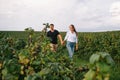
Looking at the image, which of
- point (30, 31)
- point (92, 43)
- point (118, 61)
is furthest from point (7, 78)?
point (92, 43)

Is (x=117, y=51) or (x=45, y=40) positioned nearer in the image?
(x=45, y=40)

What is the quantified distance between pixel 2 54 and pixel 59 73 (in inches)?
68.6

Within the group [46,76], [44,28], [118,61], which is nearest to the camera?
[46,76]

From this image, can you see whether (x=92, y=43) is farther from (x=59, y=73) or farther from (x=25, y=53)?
(x=59, y=73)

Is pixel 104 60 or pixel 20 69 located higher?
pixel 104 60

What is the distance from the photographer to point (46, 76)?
368 cm

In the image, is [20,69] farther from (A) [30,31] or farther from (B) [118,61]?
(B) [118,61]

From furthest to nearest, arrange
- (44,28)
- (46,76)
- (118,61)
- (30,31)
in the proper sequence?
(118,61) → (44,28) → (30,31) → (46,76)

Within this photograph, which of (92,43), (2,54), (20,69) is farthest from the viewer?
(92,43)

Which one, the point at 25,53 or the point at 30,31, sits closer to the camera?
the point at 25,53

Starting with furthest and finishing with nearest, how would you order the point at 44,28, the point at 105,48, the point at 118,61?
1. the point at 105,48
2. the point at 118,61
3. the point at 44,28

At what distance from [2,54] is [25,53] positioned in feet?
1.09

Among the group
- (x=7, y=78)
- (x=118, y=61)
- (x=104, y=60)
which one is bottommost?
(x=118, y=61)

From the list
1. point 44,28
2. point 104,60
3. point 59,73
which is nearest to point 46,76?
point 59,73
